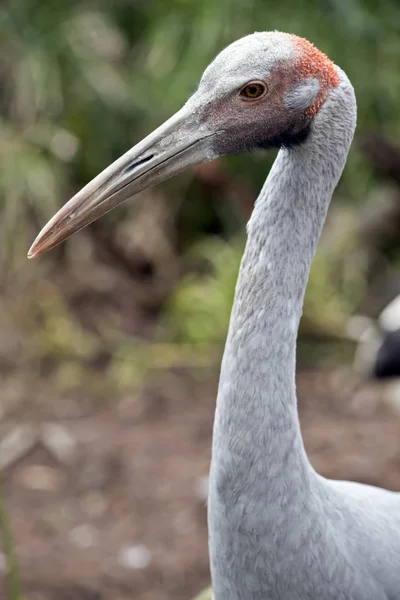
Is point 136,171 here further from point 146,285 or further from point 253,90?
point 146,285

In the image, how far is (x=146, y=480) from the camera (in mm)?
4816

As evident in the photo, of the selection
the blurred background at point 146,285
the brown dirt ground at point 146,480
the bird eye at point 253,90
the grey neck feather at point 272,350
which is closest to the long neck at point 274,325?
the grey neck feather at point 272,350

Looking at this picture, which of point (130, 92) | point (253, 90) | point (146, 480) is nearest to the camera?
point (253, 90)

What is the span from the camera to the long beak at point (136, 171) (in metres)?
1.90

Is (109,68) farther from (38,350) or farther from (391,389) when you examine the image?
(391,389)

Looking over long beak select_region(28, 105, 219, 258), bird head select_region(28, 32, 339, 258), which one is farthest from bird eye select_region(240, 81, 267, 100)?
long beak select_region(28, 105, 219, 258)

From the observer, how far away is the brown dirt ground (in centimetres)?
404

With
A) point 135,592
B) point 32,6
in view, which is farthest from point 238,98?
point 32,6

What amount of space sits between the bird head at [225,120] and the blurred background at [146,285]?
263 cm

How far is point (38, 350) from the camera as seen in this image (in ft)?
20.9

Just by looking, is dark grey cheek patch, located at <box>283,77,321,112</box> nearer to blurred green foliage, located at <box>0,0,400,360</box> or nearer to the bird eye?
the bird eye

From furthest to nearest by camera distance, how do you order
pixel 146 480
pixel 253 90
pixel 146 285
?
1. pixel 146 285
2. pixel 146 480
3. pixel 253 90

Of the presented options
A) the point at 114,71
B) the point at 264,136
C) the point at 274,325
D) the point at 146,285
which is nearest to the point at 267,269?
the point at 274,325

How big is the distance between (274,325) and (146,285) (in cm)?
548
